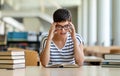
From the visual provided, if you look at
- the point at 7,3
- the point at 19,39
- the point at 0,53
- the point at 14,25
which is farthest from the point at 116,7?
the point at 14,25

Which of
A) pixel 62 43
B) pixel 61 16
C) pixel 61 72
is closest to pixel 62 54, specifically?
pixel 62 43

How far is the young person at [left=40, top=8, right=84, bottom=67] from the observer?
2689 mm

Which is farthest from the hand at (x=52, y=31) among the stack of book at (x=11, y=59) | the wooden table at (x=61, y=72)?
the wooden table at (x=61, y=72)

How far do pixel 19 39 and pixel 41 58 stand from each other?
6273 millimetres

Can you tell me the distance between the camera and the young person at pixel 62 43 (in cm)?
269

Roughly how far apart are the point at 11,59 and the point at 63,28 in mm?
650

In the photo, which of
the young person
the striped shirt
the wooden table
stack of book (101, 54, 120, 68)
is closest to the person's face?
the young person

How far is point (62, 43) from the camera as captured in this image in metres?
2.91

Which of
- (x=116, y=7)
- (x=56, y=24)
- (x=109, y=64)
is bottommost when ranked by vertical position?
(x=109, y=64)

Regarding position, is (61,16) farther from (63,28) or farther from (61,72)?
(61,72)

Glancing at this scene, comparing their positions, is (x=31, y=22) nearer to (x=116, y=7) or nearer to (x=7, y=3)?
(x=7, y=3)

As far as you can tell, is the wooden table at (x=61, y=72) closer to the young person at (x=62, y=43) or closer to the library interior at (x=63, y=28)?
the library interior at (x=63, y=28)

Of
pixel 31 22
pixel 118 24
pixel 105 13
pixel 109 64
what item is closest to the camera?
pixel 109 64

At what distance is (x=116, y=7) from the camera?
22.7 ft
